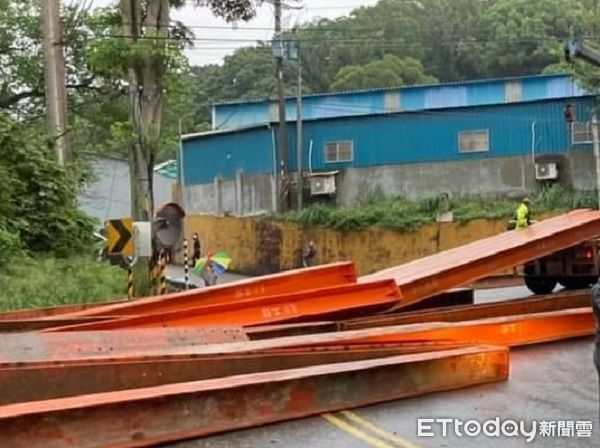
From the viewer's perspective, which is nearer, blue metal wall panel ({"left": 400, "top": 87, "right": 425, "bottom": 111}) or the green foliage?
the green foliage

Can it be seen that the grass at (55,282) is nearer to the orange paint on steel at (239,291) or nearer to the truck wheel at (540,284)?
the orange paint on steel at (239,291)

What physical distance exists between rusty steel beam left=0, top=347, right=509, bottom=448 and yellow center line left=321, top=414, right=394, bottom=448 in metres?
0.11

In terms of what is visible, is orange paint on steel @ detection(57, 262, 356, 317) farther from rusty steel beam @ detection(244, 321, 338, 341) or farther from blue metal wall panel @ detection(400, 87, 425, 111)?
blue metal wall panel @ detection(400, 87, 425, 111)

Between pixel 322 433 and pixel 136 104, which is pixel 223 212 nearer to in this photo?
pixel 136 104

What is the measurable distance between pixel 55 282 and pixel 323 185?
22.2 m

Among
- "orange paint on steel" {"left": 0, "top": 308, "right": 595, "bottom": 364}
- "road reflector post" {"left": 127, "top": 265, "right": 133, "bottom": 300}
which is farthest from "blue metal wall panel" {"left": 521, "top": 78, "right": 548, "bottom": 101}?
"orange paint on steel" {"left": 0, "top": 308, "right": 595, "bottom": 364}

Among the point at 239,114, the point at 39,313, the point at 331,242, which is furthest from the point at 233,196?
Result: the point at 39,313

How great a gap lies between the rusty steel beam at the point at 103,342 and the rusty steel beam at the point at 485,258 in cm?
272

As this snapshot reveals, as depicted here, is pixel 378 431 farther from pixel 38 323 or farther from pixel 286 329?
pixel 38 323

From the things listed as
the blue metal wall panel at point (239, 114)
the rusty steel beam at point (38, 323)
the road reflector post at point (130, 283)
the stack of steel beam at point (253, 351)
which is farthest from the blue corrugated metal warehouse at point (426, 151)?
the rusty steel beam at point (38, 323)

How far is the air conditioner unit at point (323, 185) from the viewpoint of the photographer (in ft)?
117

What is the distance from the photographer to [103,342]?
24.2ft

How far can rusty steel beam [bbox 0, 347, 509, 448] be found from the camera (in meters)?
5.32

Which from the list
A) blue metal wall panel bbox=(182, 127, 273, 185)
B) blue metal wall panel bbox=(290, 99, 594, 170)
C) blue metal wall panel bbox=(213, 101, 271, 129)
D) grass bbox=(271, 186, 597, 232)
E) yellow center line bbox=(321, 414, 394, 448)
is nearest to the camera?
yellow center line bbox=(321, 414, 394, 448)
